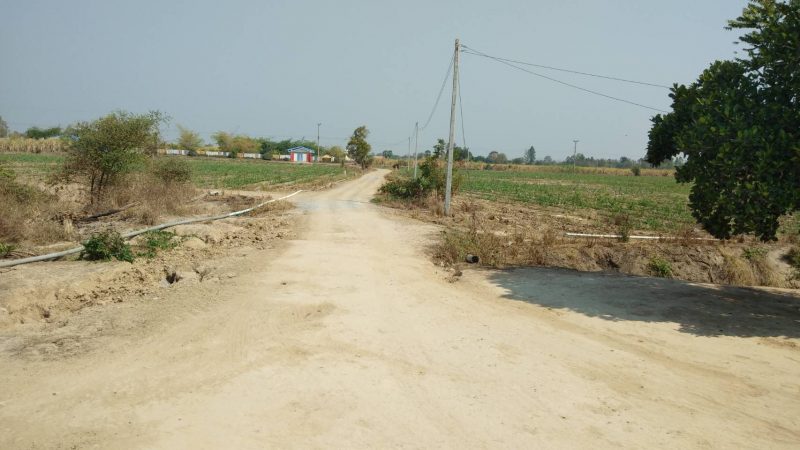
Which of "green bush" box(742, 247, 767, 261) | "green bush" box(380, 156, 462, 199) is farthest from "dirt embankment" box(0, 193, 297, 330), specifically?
"green bush" box(742, 247, 767, 261)

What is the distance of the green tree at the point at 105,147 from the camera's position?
19359 mm

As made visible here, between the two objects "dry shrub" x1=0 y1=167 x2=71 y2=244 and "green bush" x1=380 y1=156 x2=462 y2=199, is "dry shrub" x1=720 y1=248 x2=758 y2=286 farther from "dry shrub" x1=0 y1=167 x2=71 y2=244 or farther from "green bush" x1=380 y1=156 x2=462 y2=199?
"dry shrub" x1=0 y1=167 x2=71 y2=244

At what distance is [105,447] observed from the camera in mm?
4117

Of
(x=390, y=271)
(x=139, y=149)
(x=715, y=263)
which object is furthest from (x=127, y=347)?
(x=139, y=149)

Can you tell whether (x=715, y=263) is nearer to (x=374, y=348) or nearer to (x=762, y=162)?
(x=762, y=162)

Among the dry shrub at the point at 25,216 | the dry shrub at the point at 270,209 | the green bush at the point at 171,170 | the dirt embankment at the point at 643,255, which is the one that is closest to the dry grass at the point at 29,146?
the green bush at the point at 171,170

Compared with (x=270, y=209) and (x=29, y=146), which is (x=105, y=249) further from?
(x=29, y=146)

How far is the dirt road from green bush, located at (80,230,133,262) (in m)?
2.39

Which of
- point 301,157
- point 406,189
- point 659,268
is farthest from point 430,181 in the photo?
point 301,157

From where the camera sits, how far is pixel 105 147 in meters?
19.6

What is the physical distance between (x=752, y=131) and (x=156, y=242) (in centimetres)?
1155

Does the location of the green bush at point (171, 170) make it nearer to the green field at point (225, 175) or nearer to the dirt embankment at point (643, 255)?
the green field at point (225, 175)

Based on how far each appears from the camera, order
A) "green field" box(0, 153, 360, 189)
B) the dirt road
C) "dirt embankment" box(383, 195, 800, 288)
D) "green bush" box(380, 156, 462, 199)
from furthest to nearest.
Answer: "green field" box(0, 153, 360, 189)
"green bush" box(380, 156, 462, 199)
"dirt embankment" box(383, 195, 800, 288)
the dirt road

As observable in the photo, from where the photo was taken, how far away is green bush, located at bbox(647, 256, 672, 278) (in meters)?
13.5
